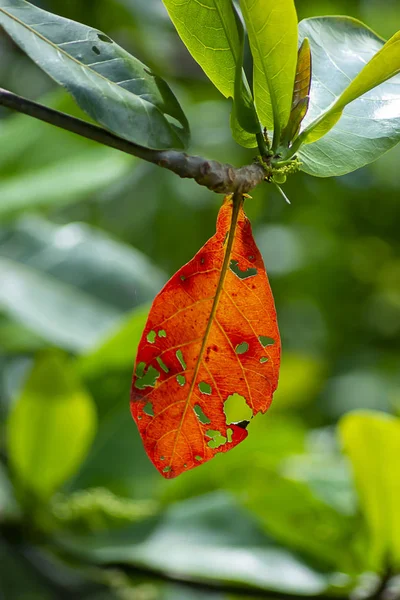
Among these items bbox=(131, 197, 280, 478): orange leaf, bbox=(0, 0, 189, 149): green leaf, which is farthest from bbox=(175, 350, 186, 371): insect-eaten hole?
bbox=(0, 0, 189, 149): green leaf

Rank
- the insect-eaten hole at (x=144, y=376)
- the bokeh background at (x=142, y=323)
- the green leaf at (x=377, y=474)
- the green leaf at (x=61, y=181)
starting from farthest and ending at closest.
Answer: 1. the green leaf at (x=61, y=181)
2. the bokeh background at (x=142, y=323)
3. the green leaf at (x=377, y=474)
4. the insect-eaten hole at (x=144, y=376)

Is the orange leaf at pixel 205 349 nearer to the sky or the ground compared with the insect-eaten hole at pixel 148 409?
nearer to the sky

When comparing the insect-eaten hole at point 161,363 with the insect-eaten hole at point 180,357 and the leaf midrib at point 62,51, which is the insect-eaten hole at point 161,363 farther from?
the leaf midrib at point 62,51

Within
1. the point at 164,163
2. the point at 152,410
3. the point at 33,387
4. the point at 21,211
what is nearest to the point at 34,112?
the point at 164,163

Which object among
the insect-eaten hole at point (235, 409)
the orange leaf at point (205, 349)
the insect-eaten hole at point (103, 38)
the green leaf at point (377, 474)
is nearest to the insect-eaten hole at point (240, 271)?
the orange leaf at point (205, 349)

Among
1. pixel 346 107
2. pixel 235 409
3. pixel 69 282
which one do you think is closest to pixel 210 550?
pixel 235 409

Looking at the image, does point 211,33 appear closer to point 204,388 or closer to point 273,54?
point 273,54

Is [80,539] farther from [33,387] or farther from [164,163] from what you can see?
[164,163]
